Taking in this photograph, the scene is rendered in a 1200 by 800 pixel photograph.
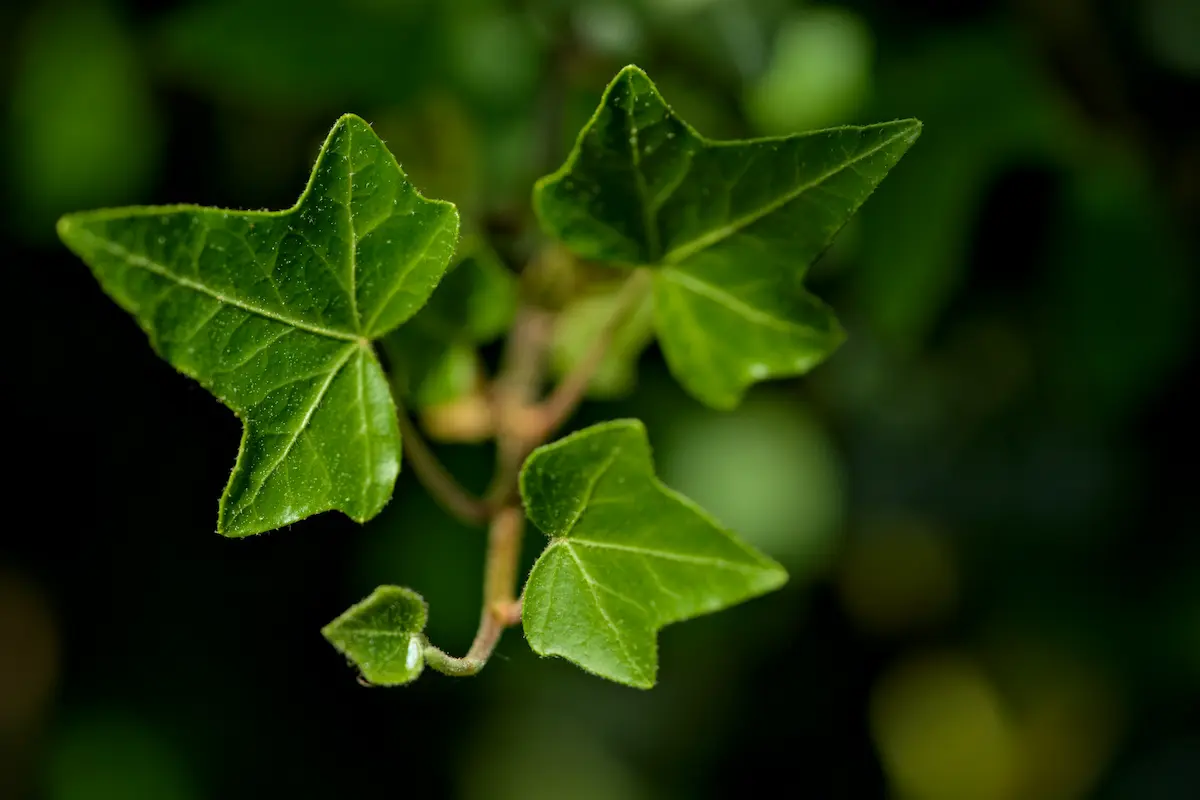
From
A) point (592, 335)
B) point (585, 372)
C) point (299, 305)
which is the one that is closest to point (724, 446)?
point (592, 335)

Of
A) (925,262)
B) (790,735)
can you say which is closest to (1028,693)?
(790,735)

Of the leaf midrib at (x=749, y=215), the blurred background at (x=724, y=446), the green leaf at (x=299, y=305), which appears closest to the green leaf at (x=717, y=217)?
the leaf midrib at (x=749, y=215)

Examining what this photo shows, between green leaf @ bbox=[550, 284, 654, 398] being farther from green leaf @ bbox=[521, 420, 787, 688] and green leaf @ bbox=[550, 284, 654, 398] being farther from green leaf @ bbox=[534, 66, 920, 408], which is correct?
green leaf @ bbox=[521, 420, 787, 688]

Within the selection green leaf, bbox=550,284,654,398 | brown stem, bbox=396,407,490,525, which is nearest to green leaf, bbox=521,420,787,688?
brown stem, bbox=396,407,490,525

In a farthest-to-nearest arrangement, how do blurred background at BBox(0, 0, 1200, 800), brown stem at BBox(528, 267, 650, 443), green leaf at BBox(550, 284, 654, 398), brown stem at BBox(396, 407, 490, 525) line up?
blurred background at BBox(0, 0, 1200, 800), green leaf at BBox(550, 284, 654, 398), brown stem at BBox(528, 267, 650, 443), brown stem at BBox(396, 407, 490, 525)

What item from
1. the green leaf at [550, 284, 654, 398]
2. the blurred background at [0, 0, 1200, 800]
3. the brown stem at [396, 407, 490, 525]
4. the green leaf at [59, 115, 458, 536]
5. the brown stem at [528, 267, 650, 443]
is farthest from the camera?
the blurred background at [0, 0, 1200, 800]

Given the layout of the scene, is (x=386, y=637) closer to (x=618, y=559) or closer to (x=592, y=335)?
(x=618, y=559)

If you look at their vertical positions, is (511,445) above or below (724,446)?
above
